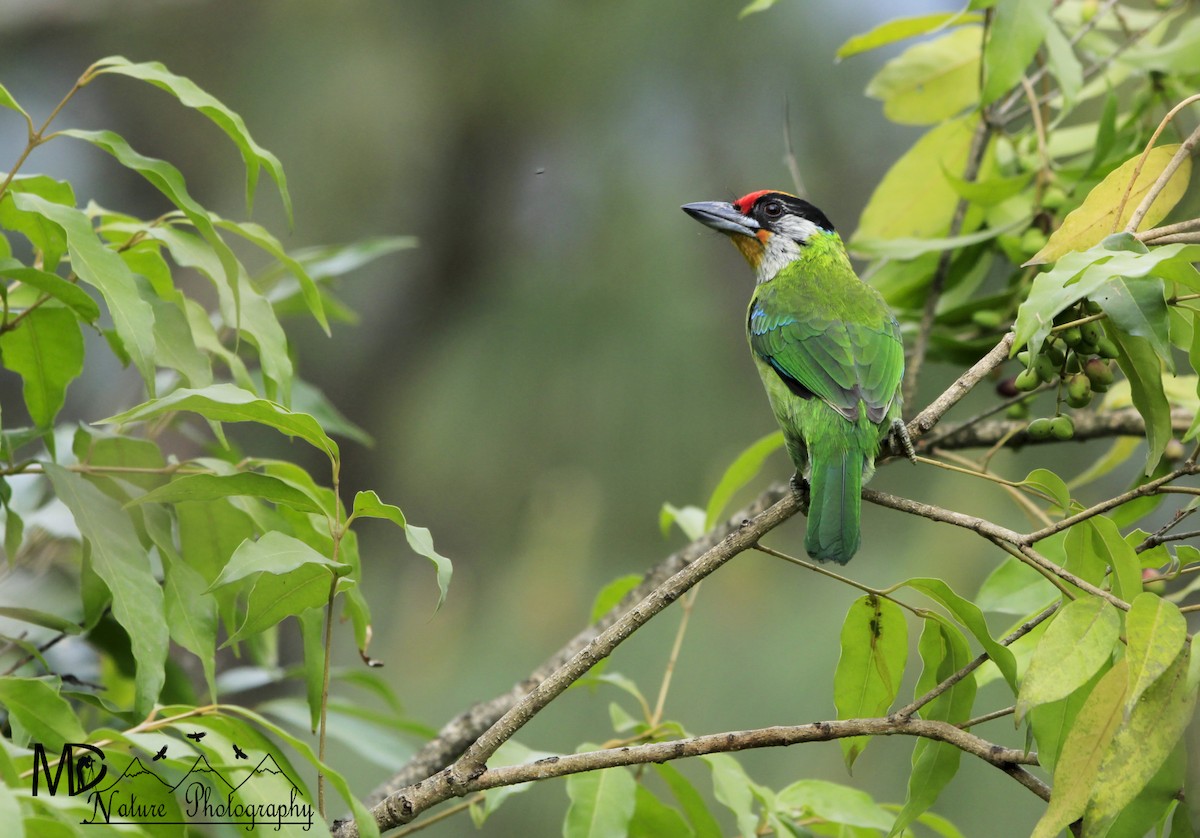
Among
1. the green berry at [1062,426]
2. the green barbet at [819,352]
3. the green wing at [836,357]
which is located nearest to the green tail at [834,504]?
the green barbet at [819,352]

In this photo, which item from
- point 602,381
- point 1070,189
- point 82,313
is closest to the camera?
point 82,313

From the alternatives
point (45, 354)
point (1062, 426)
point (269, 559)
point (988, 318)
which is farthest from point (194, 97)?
point (988, 318)

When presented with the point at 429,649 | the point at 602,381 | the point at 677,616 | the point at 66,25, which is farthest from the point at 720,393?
the point at 66,25

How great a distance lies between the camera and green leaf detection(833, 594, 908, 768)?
1.63 metres

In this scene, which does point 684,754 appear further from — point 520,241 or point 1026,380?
point 520,241

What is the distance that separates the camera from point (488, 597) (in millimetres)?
5391

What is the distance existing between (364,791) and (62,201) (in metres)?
3.74

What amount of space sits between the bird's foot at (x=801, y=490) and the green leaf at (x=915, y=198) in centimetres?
68

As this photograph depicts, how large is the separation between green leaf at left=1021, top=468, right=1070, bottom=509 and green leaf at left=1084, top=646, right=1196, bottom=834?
348 mm

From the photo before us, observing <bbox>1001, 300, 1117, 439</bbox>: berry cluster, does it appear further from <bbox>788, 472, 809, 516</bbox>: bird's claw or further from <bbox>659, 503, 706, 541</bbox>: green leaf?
<bbox>659, 503, 706, 541</bbox>: green leaf

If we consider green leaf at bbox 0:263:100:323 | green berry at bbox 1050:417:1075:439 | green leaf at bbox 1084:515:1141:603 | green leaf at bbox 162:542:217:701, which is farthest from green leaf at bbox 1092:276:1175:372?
green leaf at bbox 0:263:100:323

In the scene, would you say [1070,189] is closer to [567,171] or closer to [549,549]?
[549,549]

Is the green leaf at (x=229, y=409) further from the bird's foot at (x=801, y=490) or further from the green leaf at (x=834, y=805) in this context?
the green leaf at (x=834, y=805)

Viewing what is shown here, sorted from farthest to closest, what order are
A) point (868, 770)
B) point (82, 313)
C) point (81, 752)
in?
point (868, 770), point (82, 313), point (81, 752)
